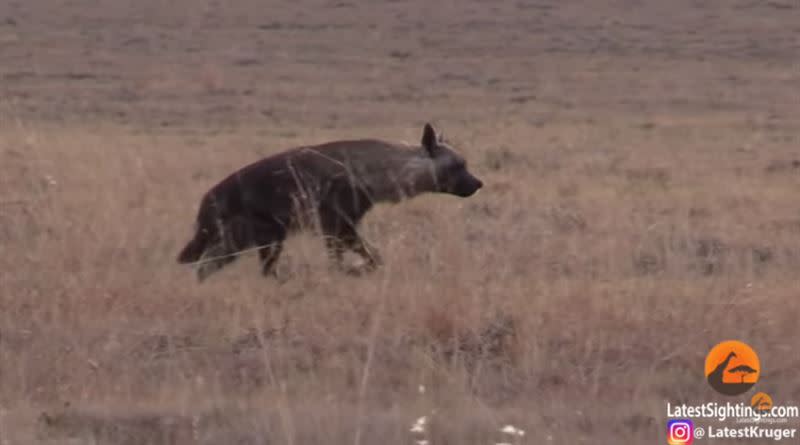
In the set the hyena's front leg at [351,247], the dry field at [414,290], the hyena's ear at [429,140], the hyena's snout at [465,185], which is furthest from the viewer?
the hyena's snout at [465,185]

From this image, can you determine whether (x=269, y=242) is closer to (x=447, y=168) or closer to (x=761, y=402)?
(x=447, y=168)

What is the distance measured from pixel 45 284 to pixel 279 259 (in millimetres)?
1675

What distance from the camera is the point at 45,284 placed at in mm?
6750

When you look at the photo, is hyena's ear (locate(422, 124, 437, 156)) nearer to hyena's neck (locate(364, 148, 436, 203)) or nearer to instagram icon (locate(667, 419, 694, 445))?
hyena's neck (locate(364, 148, 436, 203))

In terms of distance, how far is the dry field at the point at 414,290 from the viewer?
5320mm

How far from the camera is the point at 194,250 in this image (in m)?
7.82

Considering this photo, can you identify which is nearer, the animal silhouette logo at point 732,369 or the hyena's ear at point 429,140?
the animal silhouette logo at point 732,369

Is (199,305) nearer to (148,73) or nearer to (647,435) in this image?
(647,435)

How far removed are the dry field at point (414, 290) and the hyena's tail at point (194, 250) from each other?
0.17 m

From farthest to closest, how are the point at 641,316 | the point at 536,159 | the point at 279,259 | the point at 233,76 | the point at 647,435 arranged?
1. the point at 233,76
2. the point at 536,159
3. the point at 279,259
4. the point at 641,316
5. the point at 647,435

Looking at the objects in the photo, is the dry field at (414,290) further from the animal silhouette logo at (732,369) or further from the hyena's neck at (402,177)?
the hyena's neck at (402,177)

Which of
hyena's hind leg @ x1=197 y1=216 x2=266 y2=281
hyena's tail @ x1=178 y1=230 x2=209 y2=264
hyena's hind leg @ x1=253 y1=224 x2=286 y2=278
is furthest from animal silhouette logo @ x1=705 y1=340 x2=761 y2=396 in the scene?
hyena's tail @ x1=178 y1=230 x2=209 y2=264

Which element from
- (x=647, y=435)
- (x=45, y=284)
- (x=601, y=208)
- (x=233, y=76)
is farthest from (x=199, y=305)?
(x=233, y=76)

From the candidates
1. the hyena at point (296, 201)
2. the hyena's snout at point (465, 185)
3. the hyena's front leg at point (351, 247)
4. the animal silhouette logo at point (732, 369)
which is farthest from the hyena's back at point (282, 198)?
the animal silhouette logo at point (732, 369)
